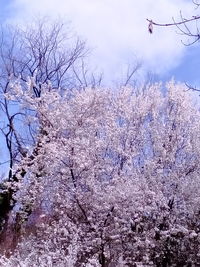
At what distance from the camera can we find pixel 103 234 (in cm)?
1085

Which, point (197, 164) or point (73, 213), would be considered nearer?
point (73, 213)

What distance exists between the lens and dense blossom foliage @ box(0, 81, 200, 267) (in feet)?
36.0

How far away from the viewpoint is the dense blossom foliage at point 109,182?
1096 centimetres

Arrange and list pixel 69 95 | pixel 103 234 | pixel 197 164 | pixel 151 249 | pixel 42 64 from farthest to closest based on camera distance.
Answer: pixel 42 64, pixel 69 95, pixel 197 164, pixel 151 249, pixel 103 234

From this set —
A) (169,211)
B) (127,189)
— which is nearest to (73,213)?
(127,189)

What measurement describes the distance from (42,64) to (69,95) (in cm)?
972

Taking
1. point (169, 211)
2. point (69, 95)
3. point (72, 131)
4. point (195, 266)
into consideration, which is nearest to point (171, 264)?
point (195, 266)

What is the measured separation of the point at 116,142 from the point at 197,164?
7.08 feet

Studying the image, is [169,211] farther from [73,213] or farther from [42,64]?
[42,64]

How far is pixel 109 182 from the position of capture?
11.4 meters

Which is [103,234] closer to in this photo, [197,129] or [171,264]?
[171,264]

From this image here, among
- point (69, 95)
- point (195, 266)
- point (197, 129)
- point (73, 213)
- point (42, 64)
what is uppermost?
point (42, 64)

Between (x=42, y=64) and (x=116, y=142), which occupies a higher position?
(x=42, y=64)

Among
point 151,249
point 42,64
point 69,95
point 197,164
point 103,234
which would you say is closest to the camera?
point 103,234
